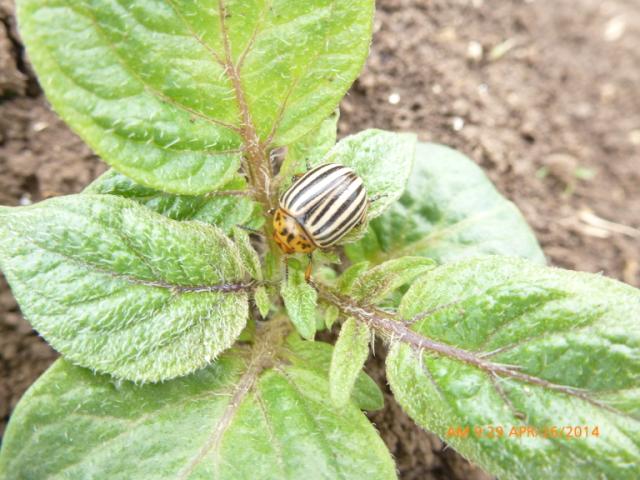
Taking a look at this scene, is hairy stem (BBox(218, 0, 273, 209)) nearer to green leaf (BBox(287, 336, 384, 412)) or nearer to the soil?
green leaf (BBox(287, 336, 384, 412))

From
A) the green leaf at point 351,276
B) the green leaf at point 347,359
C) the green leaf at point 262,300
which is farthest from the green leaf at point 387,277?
the green leaf at point 262,300

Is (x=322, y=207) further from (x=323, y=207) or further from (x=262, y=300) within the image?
(x=262, y=300)

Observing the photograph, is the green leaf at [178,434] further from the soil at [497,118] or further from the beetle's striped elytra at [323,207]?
the soil at [497,118]

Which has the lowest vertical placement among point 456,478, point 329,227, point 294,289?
point 456,478

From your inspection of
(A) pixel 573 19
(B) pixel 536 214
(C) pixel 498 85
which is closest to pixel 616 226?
(B) pixel 536 214

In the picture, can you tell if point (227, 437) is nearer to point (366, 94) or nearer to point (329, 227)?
point (329, 227)
